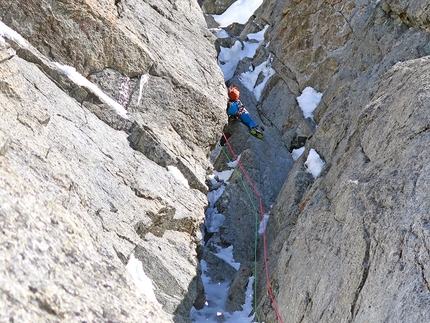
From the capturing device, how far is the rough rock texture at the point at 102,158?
4.95 m

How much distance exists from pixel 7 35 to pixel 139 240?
4.14 meters

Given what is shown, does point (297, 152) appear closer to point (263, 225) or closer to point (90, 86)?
point (263, 225)

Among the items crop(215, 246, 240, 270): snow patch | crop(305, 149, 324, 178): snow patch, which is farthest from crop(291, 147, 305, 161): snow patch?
crop(215, 246, 240, 270): snow patch

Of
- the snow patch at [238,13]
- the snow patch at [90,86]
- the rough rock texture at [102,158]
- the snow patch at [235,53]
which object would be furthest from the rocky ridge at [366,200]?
the snow patch at [238,13]

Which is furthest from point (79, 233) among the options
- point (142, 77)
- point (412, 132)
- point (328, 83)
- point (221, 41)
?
point (221, 41)

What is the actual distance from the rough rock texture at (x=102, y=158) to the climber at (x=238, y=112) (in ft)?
5.05

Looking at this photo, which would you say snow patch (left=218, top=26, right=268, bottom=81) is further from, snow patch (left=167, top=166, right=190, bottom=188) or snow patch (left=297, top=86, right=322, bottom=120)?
snow patch (left=167, top=166, right=190, bottom=188)

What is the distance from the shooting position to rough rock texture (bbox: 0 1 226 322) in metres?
4.95

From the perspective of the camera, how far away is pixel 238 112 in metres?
16.2

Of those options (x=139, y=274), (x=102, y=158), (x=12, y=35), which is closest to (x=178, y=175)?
(x=102, y=158)

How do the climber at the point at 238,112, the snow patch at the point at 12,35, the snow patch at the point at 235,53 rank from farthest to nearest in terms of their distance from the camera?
1. the snow patch at the point at 235,53
2. the climber at the point at 238,112
3. the snow patch at the point at 12,35

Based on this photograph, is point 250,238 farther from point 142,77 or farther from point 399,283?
point 399,283

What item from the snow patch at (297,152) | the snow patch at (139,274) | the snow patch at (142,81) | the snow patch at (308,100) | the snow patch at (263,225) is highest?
the snow patch at (308,100)

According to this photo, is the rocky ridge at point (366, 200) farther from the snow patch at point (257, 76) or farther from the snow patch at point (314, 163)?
the snow patch at point (257, 76)
